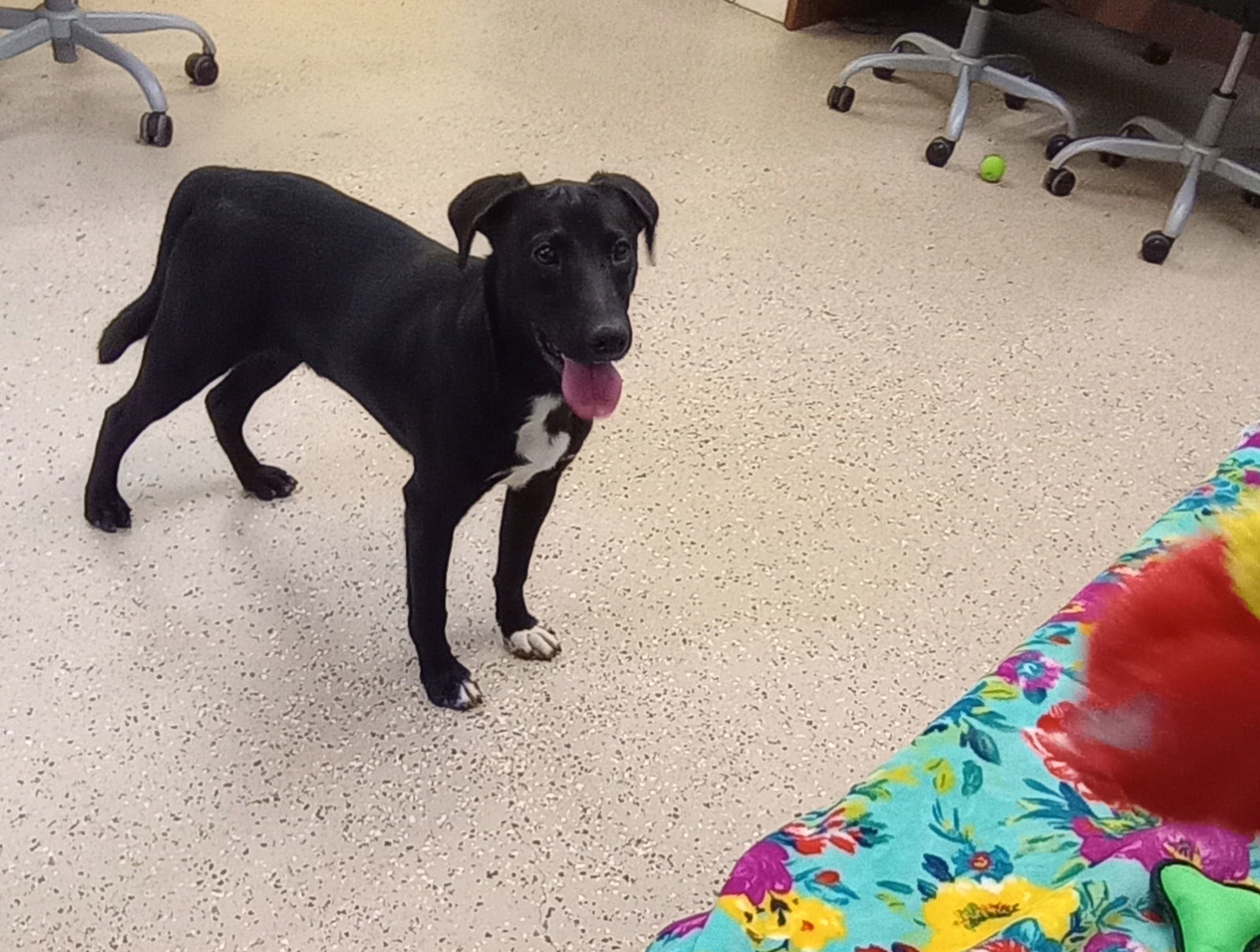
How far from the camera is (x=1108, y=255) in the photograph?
2.48 metres

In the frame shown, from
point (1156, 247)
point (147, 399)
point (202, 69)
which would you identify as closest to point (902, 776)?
point (147, 399)

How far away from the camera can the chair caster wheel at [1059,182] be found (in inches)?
105

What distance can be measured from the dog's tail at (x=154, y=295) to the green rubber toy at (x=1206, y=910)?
1160 millimetres

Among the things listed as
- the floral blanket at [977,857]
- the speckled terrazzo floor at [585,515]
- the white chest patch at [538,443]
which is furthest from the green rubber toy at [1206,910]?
the white chest patch at [538,443]

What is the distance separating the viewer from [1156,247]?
246cm

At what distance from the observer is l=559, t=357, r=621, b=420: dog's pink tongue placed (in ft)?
3.81

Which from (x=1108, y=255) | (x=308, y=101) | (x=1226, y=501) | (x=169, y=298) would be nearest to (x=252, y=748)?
(x=169, y=298)

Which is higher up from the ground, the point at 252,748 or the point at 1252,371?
the point at 1252,371

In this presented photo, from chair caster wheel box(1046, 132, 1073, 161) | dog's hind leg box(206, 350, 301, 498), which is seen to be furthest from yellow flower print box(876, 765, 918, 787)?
chair caster wheel box(1046, 132, 1073, 161)

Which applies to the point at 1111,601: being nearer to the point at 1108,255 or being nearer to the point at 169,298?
the point at 169,298

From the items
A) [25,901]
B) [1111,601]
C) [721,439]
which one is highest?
[1111,601]

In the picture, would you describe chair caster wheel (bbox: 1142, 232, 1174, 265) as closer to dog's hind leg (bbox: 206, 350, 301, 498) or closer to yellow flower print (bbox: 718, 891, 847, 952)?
dog's hind leg (bbox: 206, 350, 301, 498)

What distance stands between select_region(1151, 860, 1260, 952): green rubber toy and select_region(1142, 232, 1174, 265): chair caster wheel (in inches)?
76.9

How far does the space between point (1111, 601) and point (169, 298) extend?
103cm
